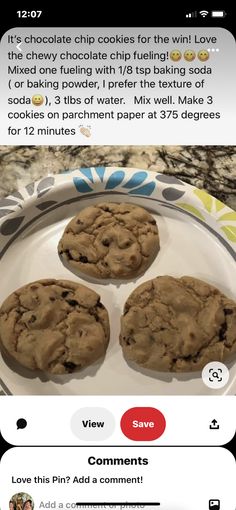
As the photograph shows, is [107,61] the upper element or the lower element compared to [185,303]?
upper

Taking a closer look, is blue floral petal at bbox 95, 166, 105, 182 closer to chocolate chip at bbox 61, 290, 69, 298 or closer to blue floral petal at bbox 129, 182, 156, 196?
blue floral petal at bbox 129, 182, 156, 196

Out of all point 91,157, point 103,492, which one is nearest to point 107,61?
point 91,157

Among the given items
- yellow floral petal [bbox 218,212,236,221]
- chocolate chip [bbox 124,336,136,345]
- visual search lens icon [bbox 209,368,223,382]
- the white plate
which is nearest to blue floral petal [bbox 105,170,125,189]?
the white plate

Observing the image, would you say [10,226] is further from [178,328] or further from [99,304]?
[178,328]

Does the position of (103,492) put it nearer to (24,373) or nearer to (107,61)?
(24,373)

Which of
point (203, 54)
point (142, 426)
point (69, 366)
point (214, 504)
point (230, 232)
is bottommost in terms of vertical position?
A: point (214, 504)

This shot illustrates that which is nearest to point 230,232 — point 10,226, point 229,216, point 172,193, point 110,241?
point 229,216
